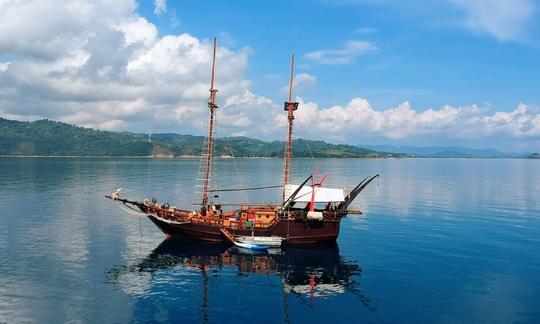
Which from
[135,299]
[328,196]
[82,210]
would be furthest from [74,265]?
[82,210]

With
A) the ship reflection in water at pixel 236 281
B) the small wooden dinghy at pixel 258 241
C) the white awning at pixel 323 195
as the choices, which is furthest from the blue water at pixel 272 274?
the white awning at pixel 323 195

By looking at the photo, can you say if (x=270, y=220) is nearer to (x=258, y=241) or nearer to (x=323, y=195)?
(x=258, y=241)

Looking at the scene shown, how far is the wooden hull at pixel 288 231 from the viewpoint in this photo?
57031mm

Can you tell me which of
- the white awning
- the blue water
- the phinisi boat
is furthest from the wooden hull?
the white awning

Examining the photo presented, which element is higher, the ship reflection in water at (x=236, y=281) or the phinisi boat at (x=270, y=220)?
the phinisi boat at (x=270, y=220)

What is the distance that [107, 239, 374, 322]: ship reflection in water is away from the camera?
34.7 metres

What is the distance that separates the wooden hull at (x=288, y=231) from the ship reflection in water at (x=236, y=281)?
71.0 inches

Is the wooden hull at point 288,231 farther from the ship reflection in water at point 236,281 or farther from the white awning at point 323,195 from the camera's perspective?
the white awning at point 323,195

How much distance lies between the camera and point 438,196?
115 meters

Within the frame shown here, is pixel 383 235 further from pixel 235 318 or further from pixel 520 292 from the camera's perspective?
pixel 235 318

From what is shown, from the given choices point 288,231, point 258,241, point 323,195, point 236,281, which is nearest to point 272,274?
point 236,281

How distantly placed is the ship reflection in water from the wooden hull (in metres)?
1.80

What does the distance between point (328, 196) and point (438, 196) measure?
67.6 metres

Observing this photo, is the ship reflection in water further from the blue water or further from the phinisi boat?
the phinisi boat
